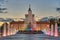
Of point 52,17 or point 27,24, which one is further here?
point 27,24

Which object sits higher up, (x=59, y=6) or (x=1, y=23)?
(x=59, y=6)

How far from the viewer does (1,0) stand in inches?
200

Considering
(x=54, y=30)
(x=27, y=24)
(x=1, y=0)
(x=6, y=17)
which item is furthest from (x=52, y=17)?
(x=27, y=24)

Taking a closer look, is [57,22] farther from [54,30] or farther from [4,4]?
[4,4]

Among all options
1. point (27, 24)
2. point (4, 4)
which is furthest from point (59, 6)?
point (27, 24)

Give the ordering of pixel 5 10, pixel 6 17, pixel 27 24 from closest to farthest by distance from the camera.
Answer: pixel 5 10 → pixel 6 17 → pixel 27 24

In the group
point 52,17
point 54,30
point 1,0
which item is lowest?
point 54,30

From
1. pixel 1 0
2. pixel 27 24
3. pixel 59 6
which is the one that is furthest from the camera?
pixel 27 24

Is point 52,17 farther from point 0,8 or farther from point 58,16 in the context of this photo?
point 0,8

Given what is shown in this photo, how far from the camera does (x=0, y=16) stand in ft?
19.9

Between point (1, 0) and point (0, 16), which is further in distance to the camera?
point (0, 16)

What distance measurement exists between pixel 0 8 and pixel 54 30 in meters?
1.86

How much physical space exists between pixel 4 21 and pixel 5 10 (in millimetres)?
478

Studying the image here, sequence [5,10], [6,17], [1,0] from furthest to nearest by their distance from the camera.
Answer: [6,17] < [5,10] < [1,0]
